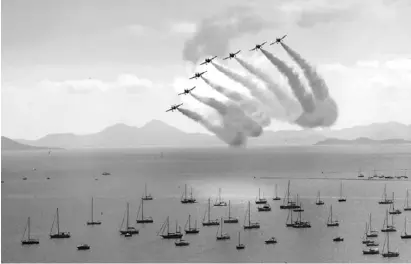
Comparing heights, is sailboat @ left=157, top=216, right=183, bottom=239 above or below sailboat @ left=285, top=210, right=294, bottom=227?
below

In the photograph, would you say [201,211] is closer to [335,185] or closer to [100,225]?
[100,225]

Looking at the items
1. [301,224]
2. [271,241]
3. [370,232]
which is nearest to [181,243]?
[271,241]

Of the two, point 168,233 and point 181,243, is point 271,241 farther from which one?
point 168,233

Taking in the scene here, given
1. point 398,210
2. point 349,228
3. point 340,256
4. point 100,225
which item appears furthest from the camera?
point 398,210

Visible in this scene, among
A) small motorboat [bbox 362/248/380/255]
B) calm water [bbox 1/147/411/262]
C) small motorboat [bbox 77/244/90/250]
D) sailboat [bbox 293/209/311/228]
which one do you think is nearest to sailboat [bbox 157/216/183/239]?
calm water [bbox 1/147/411/262]

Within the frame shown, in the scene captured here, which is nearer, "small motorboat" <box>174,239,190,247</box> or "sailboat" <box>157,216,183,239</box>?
"small motorboat" <box>174,239,190,247</box>

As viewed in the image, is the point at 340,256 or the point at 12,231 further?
the point at 12,231

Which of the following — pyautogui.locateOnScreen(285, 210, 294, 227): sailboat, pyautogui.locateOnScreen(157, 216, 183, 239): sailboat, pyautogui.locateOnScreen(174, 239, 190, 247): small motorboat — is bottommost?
pyautogui.locateOnScreen(174, 239, 190, 247): small motorboat

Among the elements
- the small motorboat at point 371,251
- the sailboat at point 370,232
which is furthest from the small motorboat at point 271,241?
the sailboat at point 370,232

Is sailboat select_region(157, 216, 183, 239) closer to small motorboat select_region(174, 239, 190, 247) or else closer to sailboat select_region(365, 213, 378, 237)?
small motorboat select_region(174, 239, 190, 247)

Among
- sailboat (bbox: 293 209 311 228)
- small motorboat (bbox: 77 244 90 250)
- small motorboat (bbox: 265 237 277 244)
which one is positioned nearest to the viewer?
small motorboat (bbox: 77 244 90 250)

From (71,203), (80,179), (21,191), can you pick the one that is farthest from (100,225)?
(80,179)
